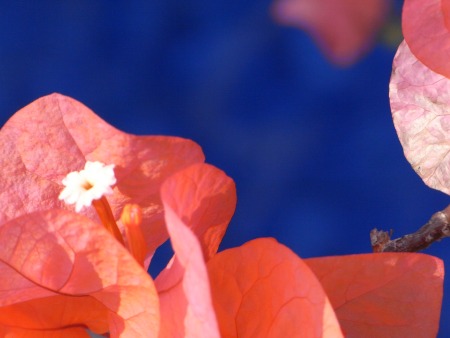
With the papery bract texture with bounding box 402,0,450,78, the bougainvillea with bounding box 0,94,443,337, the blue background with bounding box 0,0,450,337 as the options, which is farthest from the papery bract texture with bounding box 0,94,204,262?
the blue background with bounding box 0,0,450,337

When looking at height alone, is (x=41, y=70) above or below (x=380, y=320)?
above

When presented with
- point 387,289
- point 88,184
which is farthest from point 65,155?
point 387,289

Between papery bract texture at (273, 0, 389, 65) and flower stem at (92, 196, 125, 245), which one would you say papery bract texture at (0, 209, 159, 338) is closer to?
flower stem at (92, 196, 125, 245)

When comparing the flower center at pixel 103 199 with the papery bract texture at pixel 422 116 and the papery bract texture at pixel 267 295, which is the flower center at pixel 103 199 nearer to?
the papery bract texture at pixel 267 295

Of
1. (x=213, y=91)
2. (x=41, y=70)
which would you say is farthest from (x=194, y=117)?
(x=41, y=70)

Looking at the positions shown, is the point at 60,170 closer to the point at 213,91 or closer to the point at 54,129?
the point at 54,129

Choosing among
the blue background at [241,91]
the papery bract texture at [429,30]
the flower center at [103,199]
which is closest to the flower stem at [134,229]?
the flower center at [103,199]
